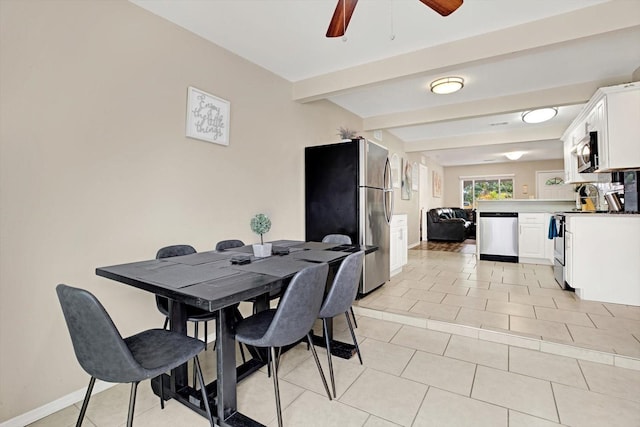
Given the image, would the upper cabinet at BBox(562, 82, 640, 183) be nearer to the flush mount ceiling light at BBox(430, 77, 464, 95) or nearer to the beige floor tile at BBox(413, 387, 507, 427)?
the flush mount ceiling light at BBox(430, 77, 464, 95)

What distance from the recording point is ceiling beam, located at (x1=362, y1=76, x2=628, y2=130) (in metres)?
3.74

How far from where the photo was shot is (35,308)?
1.77 metres

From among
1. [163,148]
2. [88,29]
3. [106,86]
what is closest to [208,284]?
[163,148]

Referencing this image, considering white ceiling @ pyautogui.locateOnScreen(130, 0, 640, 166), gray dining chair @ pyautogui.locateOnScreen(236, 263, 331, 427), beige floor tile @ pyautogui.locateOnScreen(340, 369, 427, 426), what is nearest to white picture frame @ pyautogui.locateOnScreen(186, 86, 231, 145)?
white ceiling @ pyautogui.locateOnScreen(130, 0, 640, 166)

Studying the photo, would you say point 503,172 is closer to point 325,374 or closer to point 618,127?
point 618,127

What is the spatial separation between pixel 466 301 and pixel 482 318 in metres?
0.49

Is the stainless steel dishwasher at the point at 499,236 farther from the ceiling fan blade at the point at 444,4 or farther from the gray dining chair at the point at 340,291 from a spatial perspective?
the ceiling fan blade at the point at 444,4

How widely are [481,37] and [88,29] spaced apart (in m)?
2.95

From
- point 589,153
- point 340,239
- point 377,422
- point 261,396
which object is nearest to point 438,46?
point 340,239

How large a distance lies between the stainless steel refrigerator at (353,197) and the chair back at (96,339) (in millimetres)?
2603

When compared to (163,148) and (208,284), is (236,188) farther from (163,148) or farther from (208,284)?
(208,284)

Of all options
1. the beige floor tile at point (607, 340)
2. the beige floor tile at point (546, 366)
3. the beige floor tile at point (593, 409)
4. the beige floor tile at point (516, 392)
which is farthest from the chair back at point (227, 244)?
the beige floor tile at point (607, 340)

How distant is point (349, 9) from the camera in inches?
69.2

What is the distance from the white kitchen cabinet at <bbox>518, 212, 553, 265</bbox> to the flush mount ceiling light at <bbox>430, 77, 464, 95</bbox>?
294cm
